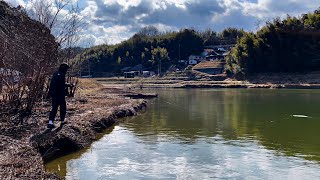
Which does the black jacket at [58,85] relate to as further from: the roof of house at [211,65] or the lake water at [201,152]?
the roof of house at [211,65]

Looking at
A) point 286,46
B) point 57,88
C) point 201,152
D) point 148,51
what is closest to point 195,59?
point 148,51

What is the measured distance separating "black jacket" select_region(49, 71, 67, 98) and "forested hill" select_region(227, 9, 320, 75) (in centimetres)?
5581

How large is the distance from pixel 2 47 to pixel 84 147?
3609 millimetres

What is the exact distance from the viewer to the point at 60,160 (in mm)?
10711

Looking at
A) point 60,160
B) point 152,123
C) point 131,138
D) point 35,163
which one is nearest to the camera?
point 35,163

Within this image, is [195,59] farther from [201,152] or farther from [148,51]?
[201,152]

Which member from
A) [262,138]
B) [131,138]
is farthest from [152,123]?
[262,138]

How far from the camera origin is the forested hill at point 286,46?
6268cm

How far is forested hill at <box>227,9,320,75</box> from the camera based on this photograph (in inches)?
2468

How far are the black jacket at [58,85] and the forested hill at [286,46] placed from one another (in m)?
55.8

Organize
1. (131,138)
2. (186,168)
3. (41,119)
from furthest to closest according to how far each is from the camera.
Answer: (131,138)
(41,119)
(186,168)

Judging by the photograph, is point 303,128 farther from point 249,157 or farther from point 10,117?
point 10,117

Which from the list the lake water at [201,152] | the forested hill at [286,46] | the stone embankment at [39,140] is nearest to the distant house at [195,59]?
the forested hill at [286,46]

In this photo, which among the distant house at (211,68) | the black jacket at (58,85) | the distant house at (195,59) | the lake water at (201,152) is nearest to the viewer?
the lake water at (201,152)
